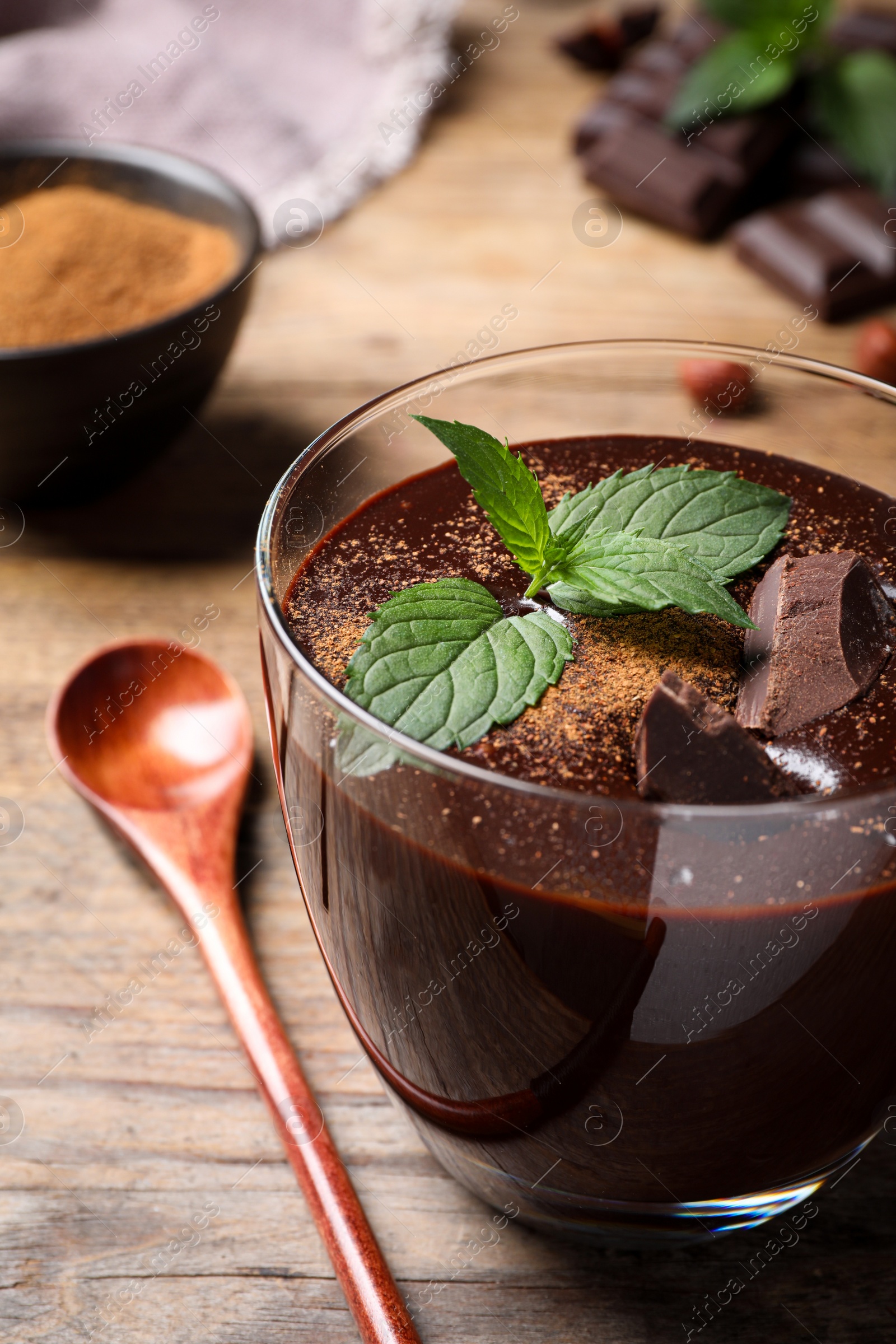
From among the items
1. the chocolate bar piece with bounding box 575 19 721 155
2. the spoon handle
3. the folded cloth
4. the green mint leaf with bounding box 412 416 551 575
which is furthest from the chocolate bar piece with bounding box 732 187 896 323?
the spoon handle

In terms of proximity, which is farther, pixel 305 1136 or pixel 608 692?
pixel 305 1136

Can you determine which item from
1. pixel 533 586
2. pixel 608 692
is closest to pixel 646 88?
pixel 533 586

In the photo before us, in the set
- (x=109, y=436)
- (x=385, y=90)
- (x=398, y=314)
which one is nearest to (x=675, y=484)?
(x=109, y=436)

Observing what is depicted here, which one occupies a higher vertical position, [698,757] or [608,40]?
[698,757]

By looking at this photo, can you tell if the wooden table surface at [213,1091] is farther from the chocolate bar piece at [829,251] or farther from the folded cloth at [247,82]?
the folded cloth at [247,82]

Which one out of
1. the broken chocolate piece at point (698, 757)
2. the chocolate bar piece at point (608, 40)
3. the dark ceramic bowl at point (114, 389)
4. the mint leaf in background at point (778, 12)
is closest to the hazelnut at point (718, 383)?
the broken chocolate piece at point (698, 757)

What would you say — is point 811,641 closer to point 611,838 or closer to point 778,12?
point 611,838
